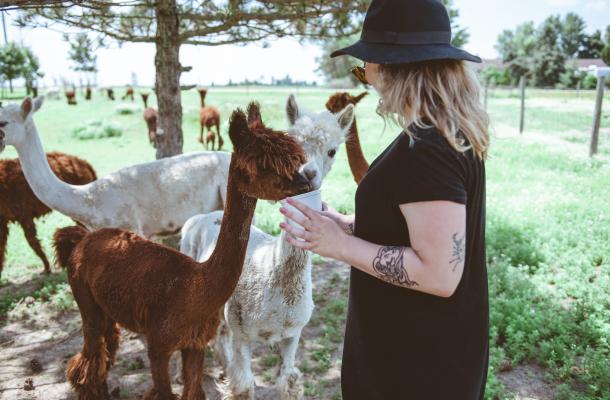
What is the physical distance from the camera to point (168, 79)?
5.52m

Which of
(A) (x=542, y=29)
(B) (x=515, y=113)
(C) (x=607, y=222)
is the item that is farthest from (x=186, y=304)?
(A) (x=542, y=29)

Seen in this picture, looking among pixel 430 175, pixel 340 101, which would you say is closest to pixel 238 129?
pixel 430 175

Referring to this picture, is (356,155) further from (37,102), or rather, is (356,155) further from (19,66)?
(19,66)

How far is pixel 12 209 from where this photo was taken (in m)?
5.60

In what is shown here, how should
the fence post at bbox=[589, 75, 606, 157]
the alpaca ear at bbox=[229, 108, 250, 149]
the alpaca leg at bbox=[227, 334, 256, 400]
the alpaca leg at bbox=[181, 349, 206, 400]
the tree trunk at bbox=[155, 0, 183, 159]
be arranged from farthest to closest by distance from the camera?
the fence post at bbox=[589, 75, 606, 157] → the tree trunk at bbox=[155, 0, 183, 159] → the alpaca leg at bbox=[227, 334, 256, 400] → the alpaca leg at bbox=[181, 349, 206, 400] → the alpaca ear at bbox=[229, 108, 250, 149]

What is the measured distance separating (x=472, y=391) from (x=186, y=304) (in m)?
1.42

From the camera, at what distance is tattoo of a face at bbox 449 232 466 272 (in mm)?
1245

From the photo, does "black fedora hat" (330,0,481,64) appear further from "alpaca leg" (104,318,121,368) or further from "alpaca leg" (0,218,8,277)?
"alpaca leg" (0,218,8,277)

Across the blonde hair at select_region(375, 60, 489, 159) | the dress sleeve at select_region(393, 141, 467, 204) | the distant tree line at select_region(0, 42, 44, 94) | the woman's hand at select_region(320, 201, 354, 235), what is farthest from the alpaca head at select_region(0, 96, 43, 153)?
the distant tree line at select_region(0, 42, 44, 94)

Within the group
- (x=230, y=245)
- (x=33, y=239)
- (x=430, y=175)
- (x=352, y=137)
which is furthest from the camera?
(x=33, y=239)

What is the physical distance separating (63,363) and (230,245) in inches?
113

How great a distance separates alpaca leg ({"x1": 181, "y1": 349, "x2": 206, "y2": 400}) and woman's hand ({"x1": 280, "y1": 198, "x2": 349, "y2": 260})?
57.3 inches

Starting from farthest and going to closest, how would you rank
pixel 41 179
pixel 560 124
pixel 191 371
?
pixel 560 124 → pixel 41 179 → pixel 191 371

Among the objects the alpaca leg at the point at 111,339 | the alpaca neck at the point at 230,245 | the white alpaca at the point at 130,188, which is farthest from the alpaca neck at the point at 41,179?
the alpaca neck at the point at 230,245
